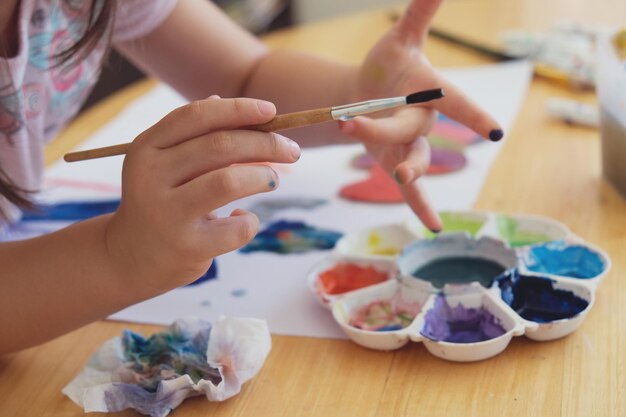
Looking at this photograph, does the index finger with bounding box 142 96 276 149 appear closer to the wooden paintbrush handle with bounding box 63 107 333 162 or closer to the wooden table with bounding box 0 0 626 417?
the wooden paintbrush handle with bounding box 63 107 333 162

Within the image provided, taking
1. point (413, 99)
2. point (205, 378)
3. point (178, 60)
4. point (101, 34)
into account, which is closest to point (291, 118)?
point (413, 99)

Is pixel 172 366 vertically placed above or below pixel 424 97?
below

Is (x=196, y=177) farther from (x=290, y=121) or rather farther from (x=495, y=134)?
(x=495, y=134)

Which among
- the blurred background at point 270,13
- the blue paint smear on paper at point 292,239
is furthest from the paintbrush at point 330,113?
the blurred background at point 270,13

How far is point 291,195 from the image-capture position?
2.67 feet

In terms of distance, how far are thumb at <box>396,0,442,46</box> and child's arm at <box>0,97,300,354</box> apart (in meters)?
0.27

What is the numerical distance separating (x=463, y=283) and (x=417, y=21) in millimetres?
248

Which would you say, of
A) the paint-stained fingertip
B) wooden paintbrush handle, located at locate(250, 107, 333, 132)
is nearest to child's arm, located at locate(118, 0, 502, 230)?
the paint-stained fingertip

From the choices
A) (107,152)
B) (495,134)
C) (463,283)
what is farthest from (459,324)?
(107,152)

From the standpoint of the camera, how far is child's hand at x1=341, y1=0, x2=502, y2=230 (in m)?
0.60

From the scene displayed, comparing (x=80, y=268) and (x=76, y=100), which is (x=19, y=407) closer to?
(x=80, y=268)

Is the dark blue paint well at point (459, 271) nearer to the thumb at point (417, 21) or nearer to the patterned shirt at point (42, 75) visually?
the thumb at point (417, 21)

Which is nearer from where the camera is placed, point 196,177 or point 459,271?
point 196,177

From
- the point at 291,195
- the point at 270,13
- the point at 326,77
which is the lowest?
the point at 270,13
